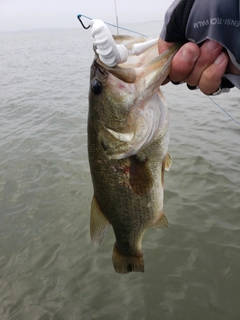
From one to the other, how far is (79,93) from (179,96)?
4116 mm

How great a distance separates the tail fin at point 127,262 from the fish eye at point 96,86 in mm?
1282

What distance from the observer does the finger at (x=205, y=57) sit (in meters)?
1.42

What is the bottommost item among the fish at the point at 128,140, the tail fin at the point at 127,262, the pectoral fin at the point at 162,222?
the tail fin at the point at 127,262

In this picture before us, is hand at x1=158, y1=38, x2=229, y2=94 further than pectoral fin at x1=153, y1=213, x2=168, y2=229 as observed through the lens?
No

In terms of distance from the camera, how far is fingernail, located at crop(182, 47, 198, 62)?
1421mm

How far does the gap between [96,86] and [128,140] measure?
1.17 feet

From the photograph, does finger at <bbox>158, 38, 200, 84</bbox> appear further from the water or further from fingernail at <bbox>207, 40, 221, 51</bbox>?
the water

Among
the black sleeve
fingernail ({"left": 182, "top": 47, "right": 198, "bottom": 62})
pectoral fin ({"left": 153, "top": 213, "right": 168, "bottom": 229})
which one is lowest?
pectoral fin ({"left": 153, "top": 213, "right": 168, "bottom": 229})

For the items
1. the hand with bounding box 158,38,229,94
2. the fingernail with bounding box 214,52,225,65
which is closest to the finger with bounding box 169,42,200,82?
the hand with bounding box 158,38,229,94

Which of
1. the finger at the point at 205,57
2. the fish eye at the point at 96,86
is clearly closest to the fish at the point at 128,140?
the fish eye at the point at 96,86

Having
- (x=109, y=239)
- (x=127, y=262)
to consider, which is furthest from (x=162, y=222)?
(x=109, y=239)

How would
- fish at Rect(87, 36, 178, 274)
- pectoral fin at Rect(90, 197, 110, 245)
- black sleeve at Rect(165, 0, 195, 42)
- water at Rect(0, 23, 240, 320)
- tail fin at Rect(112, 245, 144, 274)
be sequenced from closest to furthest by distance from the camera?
black sleeve at Rect(165, 0, 195, 42)
fish at Rect(87, 36, 178, 274)
pectoral fin at Rect(90, 197, 110, 245)
tail fin at Rect(112, 245, 144, 274)
water at Rect(0, 23, 240, 320)

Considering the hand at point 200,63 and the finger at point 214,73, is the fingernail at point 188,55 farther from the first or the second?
the finger at point 214,73

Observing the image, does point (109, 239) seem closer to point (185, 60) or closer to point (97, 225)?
point (97, 225)
